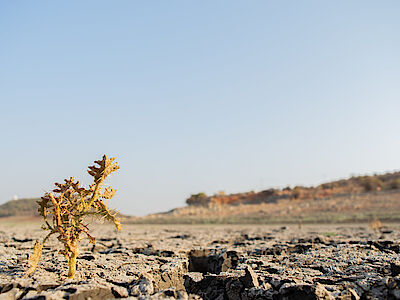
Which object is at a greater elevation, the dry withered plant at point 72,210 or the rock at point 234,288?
the dry withered plant at point 72,210

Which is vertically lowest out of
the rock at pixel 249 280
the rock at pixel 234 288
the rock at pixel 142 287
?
the rock at pixel 234 288

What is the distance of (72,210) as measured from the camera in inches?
122

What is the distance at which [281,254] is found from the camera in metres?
5.00

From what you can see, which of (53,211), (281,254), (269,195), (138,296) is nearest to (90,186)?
(53,211)

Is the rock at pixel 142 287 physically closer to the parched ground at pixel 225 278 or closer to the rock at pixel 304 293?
the parched ground at pixel 225 278

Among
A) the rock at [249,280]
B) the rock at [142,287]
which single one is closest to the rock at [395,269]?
the rock at [249,280]

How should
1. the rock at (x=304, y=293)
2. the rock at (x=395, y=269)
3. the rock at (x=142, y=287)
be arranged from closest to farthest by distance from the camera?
1. the rock at (x=304, y=293)
2. the rock at (x=142, y=287)
3. the rock at (x=395, y=269)

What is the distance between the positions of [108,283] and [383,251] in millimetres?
4117

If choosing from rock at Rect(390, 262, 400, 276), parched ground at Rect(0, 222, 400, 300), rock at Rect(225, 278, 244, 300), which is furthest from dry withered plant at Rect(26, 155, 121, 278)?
rock at Rect(390, 262, 400, 276)

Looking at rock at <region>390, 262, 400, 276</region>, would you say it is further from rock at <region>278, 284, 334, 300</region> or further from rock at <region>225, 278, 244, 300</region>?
rock at <region>225, 278, 244, 300</region>

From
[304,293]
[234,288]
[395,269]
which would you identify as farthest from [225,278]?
[395,269]

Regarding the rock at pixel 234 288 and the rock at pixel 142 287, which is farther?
the rock at pixel 234 288

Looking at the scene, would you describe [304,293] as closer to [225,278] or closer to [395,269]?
[225,278]

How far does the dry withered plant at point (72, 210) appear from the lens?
2914 millimetres
